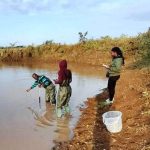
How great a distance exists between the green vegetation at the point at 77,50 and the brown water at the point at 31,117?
8841 millimetres

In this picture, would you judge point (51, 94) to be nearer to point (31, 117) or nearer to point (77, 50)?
point (31, 117)

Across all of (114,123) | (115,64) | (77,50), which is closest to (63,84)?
(115,64)

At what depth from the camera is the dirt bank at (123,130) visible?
25.0ft

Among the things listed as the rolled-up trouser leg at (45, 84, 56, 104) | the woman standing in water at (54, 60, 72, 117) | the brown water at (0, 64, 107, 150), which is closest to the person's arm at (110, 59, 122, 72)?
the woman standing in water at (54, 60, 72, 117)

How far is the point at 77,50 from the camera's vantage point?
28.9m

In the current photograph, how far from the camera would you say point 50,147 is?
8.25 metres

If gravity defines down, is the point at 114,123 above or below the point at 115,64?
below

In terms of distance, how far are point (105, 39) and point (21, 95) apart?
15.5 metres

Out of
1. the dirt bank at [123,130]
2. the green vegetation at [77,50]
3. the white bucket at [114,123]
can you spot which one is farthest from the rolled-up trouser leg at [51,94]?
the green vegetation at [77,50]

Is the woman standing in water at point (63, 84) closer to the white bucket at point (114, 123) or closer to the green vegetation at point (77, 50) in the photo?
the white bucket at point (114, 123)

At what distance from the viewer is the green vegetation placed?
2708 cm

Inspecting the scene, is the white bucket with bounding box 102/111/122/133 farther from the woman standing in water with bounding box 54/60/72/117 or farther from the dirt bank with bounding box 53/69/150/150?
the woman standing in water with bounding box 54/60/72/117

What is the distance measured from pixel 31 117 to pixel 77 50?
18.3 meters

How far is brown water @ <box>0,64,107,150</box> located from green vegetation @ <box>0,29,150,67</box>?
8.84 metres
